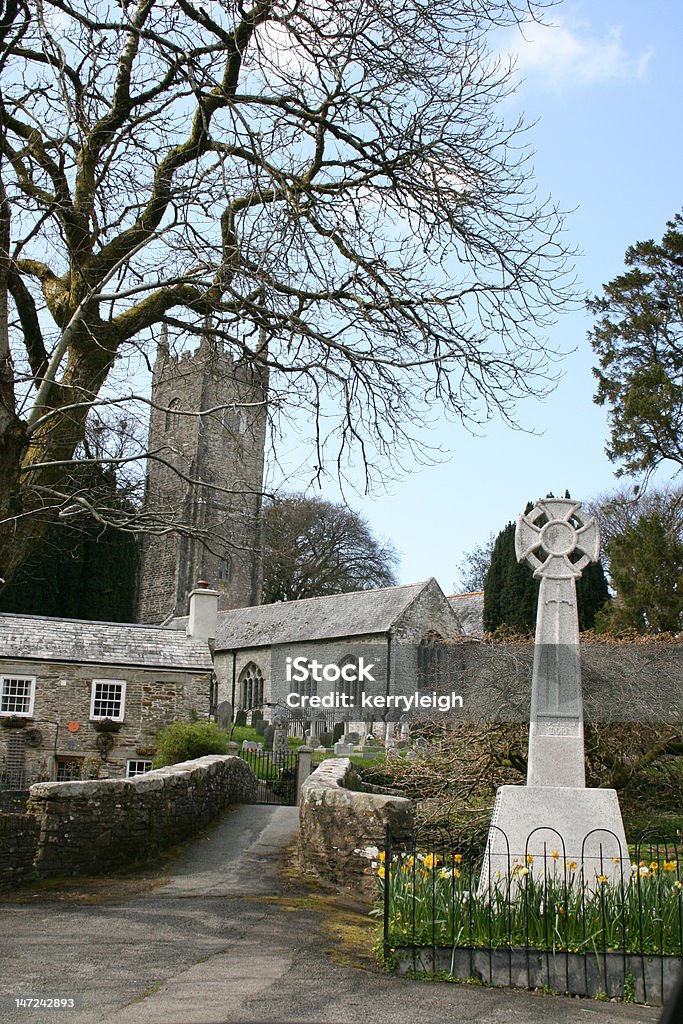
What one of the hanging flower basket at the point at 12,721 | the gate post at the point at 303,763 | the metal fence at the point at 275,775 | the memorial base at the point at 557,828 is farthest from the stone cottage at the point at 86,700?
the memorial base at the point at 557,828

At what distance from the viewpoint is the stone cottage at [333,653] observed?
37719 mm

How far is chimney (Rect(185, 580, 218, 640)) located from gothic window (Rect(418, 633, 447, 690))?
629cm

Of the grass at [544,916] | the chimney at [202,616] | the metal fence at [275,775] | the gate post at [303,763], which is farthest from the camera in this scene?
the chimney at [202,616]

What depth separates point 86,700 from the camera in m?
24.5

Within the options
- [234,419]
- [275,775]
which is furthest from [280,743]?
[234,419]

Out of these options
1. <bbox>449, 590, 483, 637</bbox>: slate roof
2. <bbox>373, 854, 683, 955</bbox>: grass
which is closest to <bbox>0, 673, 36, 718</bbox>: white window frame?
<bbox>373, 854, 683, 955</bbox>: grass

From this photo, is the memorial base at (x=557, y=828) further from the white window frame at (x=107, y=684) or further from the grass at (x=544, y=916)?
the white window frame at (x=107, y=684)

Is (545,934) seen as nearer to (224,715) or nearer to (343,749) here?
(343,749)

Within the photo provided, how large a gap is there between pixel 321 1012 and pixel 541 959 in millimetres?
1831

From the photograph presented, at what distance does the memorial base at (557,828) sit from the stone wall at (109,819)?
16.8 feet

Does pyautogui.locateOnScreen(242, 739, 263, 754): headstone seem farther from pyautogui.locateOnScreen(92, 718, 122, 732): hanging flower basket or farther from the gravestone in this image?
the gravestone

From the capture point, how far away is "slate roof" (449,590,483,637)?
151 ft

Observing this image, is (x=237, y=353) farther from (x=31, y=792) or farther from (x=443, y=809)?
(x=443, y=809)

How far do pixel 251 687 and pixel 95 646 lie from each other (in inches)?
743
